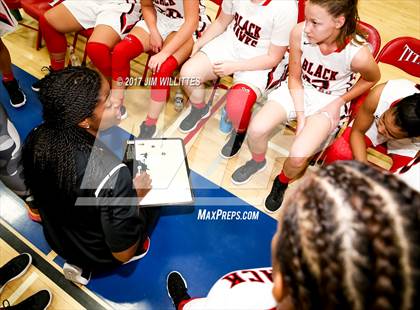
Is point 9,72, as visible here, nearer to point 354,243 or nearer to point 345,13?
point 345,13

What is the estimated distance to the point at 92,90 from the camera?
5.67ft

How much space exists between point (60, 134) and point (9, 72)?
196 centimetres

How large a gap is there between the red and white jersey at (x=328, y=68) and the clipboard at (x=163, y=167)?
45.0 inches

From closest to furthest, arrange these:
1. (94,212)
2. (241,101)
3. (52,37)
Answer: (94,212) < (241,101) < (52,37)

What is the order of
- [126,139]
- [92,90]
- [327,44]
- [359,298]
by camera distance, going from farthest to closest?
[126,139], [327,44], [92,90], [359,298]

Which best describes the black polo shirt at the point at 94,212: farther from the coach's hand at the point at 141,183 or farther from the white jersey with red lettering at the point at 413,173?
the white jersey with red lettering at the point at 413,173

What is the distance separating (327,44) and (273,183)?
1.12m

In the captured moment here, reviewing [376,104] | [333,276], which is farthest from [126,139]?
[333,276]

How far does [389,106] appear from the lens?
2324mm

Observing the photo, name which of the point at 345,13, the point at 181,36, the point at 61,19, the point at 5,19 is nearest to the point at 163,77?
the point at 181,36

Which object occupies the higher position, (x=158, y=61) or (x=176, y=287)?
(x=158, y=61)

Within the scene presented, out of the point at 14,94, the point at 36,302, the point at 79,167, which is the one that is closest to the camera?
the point at 79,167

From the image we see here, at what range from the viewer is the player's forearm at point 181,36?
284 centimetres

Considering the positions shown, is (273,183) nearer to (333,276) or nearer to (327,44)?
(327,44)
